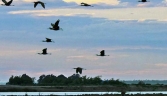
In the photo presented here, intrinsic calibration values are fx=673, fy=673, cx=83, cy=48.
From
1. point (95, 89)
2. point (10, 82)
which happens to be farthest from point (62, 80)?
point (95, 89)

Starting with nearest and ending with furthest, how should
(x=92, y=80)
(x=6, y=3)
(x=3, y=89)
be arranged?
1. (x=6, y=3)
2. (x=3, y=89)
3. (x=92, y=80)

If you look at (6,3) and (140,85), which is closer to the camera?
(6,3)

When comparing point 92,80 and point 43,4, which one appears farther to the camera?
point 92,80

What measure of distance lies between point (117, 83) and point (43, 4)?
251ft

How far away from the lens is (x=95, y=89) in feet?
325

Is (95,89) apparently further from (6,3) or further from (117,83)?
(6,3)

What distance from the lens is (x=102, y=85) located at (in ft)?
350

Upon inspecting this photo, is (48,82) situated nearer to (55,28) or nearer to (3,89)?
(3,89)

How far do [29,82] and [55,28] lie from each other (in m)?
80.5

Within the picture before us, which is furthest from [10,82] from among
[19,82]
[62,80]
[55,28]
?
[55,28]

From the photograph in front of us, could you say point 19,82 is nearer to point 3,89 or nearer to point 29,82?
point 29,82

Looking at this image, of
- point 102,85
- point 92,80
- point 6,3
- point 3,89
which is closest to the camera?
point 6,3

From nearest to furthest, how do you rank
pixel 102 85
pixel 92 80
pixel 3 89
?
pixel 3 89 → pixel 102 85 → pixel 92 80

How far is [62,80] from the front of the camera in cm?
11712
